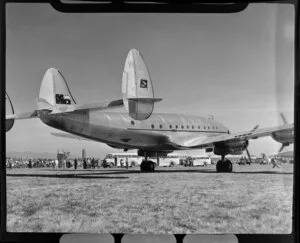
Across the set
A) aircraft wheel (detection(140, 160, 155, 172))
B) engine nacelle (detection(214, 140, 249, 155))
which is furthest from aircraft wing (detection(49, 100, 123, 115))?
engine nacelle (detection(214, 140, 249, 155))

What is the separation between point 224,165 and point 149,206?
96cm

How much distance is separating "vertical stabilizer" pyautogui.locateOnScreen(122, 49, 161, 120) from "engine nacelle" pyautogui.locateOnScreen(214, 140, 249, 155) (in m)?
0.74

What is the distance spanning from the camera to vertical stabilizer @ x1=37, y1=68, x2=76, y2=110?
2.82 metres

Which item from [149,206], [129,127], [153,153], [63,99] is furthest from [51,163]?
[153,153]

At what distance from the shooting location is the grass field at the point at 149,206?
2678 millimetres

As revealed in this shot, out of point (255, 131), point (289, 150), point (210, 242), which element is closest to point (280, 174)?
point (289, 150)

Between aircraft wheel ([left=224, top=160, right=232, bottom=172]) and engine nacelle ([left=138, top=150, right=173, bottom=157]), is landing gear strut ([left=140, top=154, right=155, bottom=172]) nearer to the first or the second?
engine nacelle ([left=138, top=150, right=173, bottom=157])

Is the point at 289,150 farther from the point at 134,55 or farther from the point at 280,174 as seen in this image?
the point at 134,55

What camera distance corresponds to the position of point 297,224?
263 centimetres

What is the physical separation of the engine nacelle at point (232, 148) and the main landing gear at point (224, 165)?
3.0 inches

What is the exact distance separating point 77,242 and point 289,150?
1448 mm

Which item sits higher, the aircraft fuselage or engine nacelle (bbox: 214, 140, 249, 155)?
the aircraft fuselage

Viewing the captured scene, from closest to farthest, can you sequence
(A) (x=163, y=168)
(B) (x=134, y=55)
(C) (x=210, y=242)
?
(C) (x=210, y=242) → (B) (x=134, y=55) → (A) (x=163, y=168)

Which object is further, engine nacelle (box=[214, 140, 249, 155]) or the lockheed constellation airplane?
engine nacelle (box=[214, 140, 249, 155])
